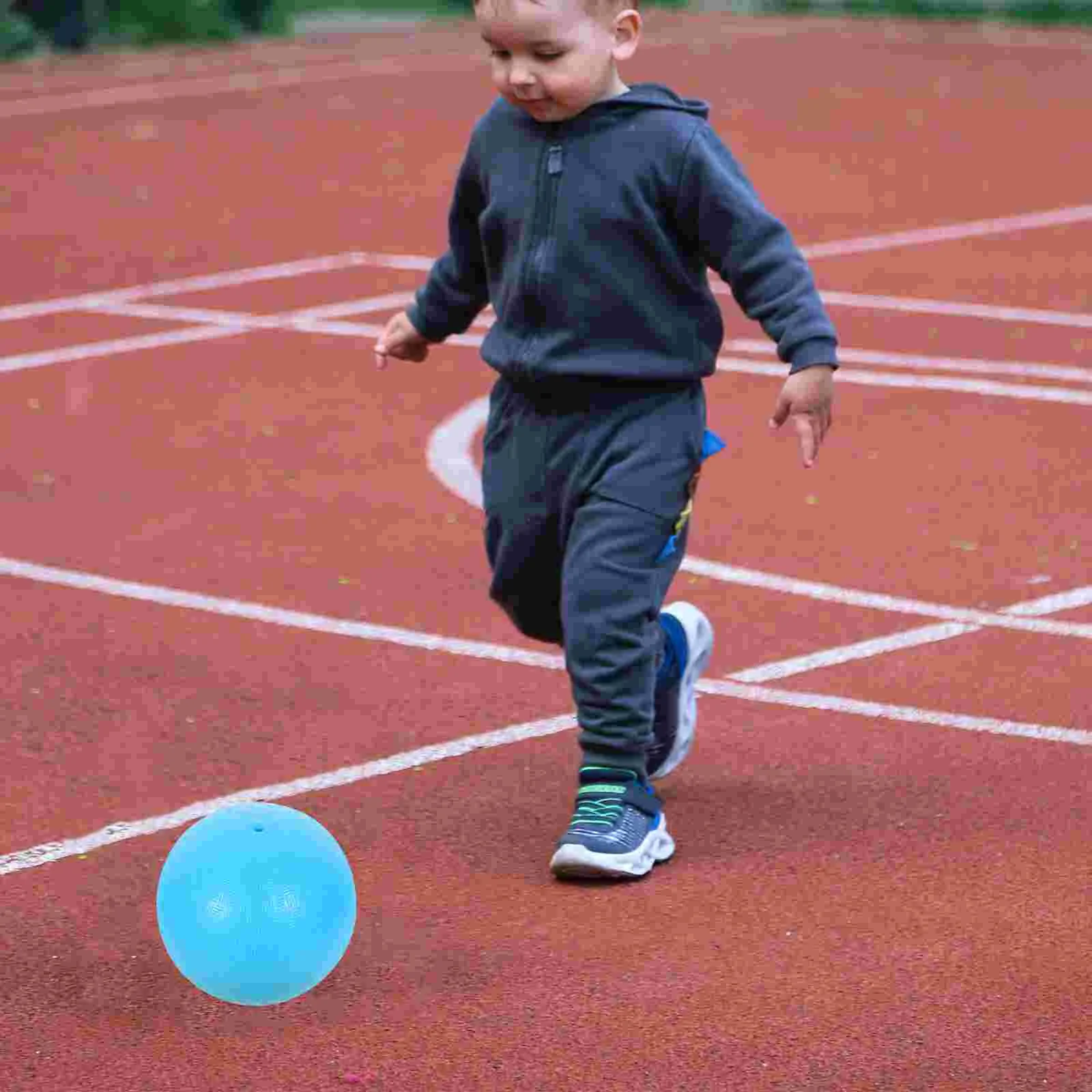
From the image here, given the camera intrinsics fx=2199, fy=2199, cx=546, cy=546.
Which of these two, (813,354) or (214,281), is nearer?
(813,354)

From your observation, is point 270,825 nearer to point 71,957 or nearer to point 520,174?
point 71,957

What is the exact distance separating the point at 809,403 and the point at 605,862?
3.09ft

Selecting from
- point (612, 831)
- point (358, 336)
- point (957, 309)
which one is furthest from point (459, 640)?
point (957, 309)

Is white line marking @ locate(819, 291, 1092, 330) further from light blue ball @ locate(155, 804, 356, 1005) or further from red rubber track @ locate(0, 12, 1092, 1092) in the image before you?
light blue ball @ locate(155, 804, 356, 1005)

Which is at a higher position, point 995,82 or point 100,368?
point 100,368

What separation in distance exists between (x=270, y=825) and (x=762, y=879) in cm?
107

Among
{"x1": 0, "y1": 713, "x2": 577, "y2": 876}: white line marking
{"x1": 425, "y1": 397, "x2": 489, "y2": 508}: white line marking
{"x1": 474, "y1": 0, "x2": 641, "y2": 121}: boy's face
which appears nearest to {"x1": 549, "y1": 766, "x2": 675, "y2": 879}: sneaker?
{"x1": 0, "y1": 713, "x2": 577, "y2": 876}: white line marking

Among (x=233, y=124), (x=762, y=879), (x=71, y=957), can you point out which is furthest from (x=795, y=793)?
(x=233, y=124)

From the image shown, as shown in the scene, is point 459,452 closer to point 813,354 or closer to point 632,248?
point 632,248

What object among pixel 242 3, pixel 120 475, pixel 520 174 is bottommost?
pixel 242 3

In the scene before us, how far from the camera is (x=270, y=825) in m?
3.60

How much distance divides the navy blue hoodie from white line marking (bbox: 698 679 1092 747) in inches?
42.7

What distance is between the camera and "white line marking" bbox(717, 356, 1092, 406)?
26.3 ft

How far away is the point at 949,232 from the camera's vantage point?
1185 centimetres
